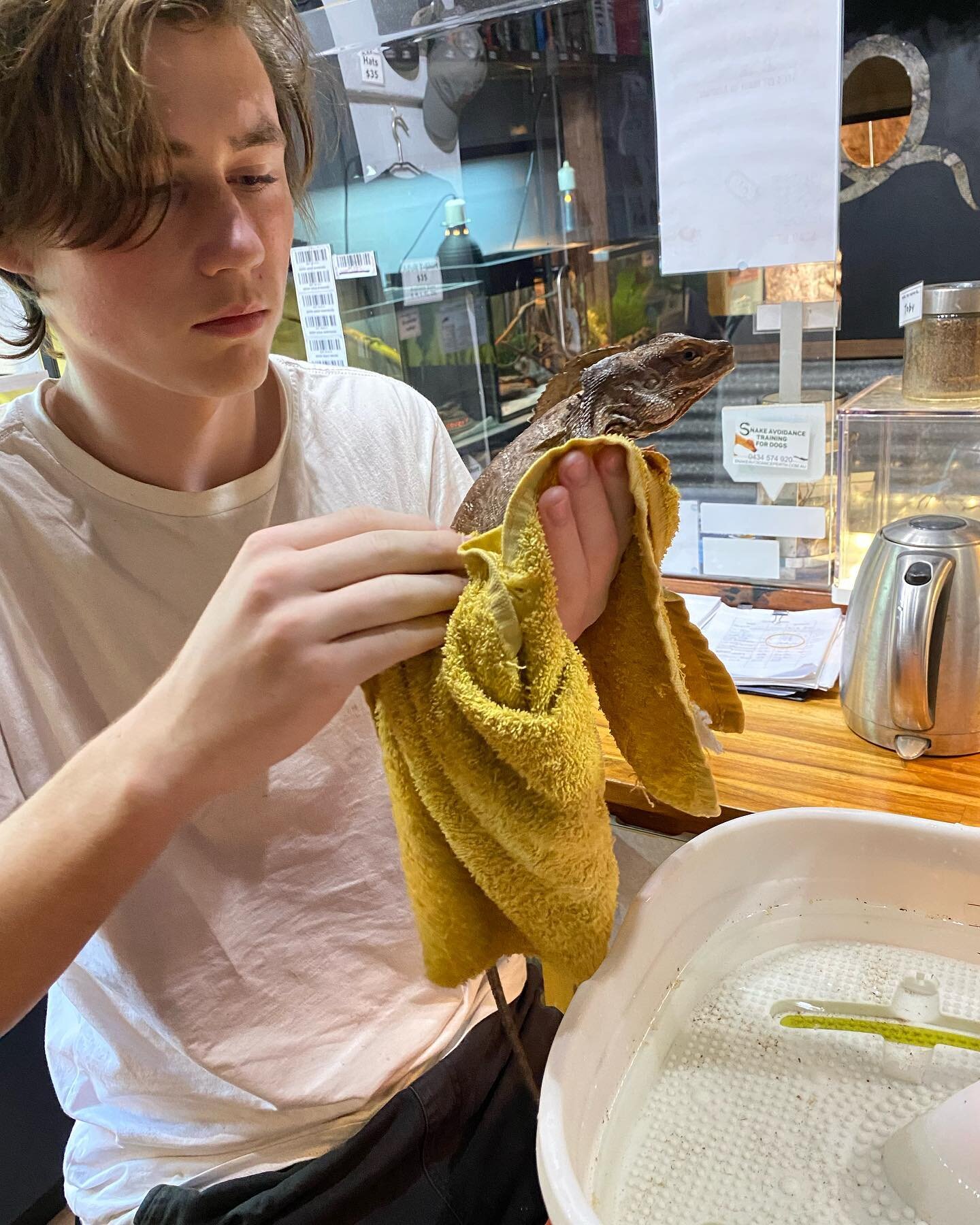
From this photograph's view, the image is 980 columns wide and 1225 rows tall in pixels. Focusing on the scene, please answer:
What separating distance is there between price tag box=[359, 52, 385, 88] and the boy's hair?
1.08 metres

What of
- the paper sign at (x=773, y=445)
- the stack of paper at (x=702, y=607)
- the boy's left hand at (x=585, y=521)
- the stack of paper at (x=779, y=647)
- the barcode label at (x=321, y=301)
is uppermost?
the barcode label at (x=321, y=301)

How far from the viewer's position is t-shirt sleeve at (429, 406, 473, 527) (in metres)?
1.03

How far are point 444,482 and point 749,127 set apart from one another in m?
0.72

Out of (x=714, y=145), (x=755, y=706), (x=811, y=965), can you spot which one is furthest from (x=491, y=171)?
(x=811, y=965)

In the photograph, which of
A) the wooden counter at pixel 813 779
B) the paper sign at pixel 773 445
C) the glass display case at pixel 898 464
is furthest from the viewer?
Result: the paper sign at pixel 773 445

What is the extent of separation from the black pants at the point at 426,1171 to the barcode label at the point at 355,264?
55.6 inches

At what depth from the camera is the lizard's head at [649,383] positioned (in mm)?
726

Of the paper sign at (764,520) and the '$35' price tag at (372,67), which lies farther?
the '$35' price tag at (372,67)

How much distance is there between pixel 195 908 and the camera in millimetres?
832

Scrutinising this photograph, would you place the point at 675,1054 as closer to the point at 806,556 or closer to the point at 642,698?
the point at 642,698

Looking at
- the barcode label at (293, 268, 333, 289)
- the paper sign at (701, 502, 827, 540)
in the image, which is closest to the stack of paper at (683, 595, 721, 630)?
the paper sign at (701, 502, 827, 540)

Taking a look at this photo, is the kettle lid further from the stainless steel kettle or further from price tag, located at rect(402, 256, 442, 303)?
price tag, located at rect(402, 256, 442, 303)

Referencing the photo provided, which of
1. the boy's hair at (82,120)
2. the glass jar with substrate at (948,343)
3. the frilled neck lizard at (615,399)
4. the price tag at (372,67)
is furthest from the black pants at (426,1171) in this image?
the price tag at (372,67)

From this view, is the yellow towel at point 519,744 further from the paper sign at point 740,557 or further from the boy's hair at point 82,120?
the paper sign at point 740,557
